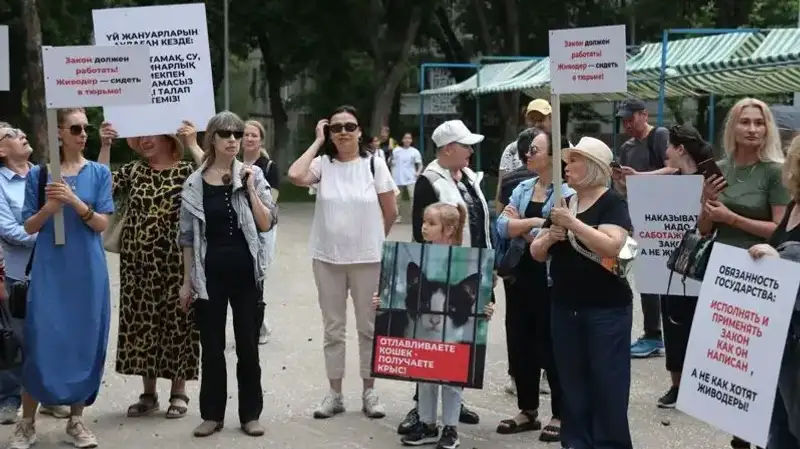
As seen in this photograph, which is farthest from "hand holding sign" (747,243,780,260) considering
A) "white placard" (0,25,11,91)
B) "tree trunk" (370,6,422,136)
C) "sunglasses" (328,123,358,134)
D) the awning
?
"tree trunk" (370,6,422,136)

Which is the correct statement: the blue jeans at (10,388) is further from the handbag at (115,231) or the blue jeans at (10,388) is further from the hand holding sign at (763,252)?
the hand holding sign at (763,252)

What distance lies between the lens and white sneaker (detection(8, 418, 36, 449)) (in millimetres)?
5965

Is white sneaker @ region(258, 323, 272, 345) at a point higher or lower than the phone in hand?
lower

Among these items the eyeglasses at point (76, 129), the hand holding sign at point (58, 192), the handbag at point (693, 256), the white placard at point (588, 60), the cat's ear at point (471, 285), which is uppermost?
the white placard at point (588, 60)

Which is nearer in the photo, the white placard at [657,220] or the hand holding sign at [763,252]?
the hand holding sign at [763,252]

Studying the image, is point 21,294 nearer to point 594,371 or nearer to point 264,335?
point 594,371

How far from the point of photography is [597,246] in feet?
16.2

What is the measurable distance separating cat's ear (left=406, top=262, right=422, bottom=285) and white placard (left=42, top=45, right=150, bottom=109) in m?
1.75

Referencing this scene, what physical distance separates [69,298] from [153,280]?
710mm

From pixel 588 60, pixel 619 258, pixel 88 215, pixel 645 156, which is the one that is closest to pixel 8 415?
pixel 88 215

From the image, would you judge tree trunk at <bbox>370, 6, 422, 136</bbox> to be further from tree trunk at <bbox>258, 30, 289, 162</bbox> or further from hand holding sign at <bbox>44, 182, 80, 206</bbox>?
hand holding sign at <bbox>44, 182, 80, 206</bbox>

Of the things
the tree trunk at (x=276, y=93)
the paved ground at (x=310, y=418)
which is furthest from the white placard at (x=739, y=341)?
the tree trunk at (x=276, y=93)

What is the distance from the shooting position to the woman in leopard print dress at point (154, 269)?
6.57 metres

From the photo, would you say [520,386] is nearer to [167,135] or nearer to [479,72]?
[167,135]
